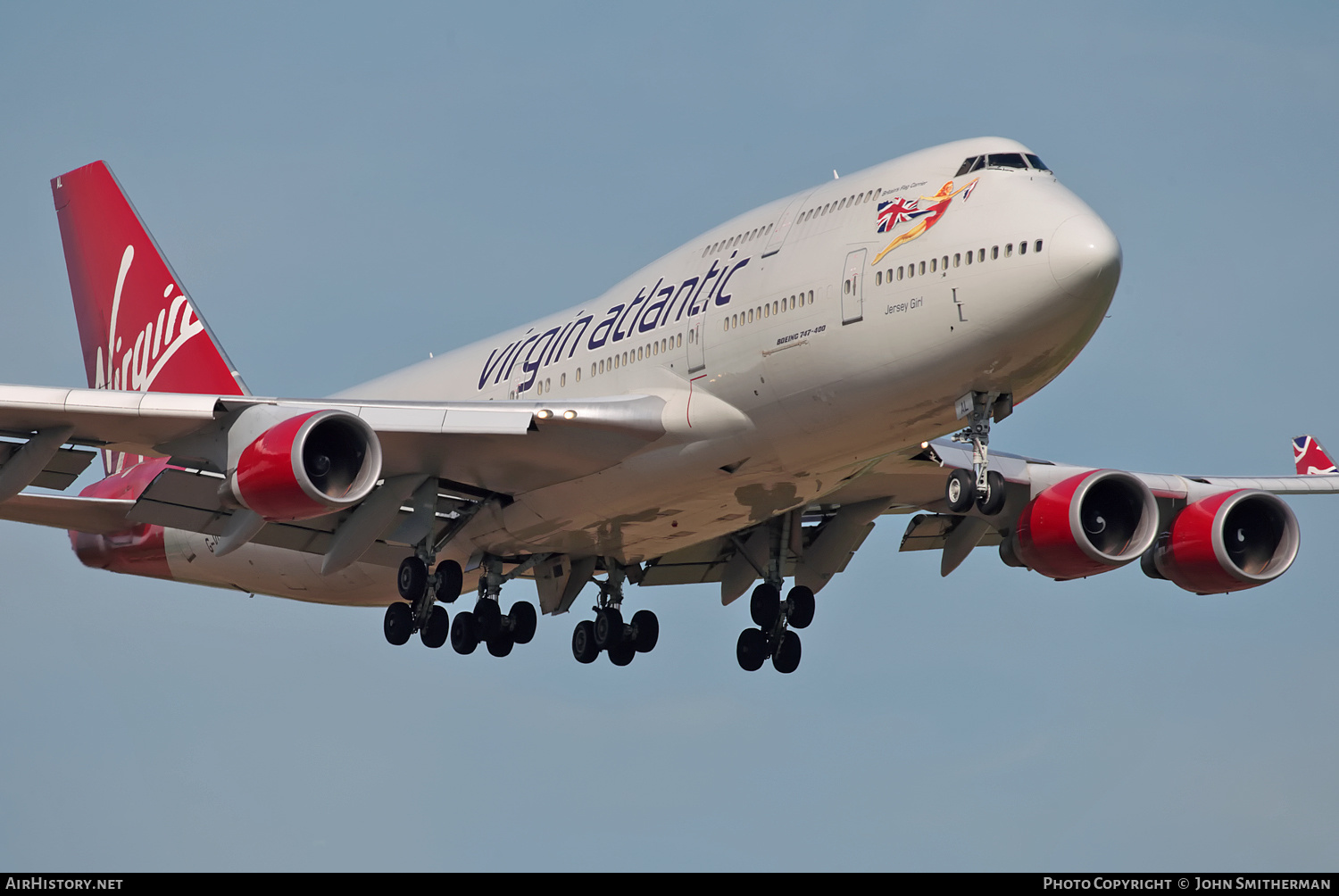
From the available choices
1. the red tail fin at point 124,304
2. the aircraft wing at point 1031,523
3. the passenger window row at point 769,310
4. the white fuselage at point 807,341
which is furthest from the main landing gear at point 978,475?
the red tail fin at point 124,304

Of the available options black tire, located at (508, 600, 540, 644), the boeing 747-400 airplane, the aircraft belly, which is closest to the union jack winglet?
the boeing 747-400 airplane

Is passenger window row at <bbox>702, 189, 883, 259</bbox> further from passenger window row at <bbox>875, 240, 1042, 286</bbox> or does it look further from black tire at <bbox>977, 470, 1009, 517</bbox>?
black tire at <bbox>977, 470, 1009, 517</bbox>

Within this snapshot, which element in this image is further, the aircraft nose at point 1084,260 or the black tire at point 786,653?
the black tire at point 786,653

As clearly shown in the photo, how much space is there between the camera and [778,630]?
32.3 meters

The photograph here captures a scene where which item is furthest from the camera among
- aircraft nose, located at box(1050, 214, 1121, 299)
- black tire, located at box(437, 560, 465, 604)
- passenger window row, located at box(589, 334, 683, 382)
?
black tire, located at box(437, 560, 465, 604)

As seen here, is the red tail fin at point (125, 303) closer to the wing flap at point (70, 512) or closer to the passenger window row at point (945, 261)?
the wing flap at point (70, 512)

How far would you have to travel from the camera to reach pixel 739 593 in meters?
33.2

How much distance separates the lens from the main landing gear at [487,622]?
3180cm

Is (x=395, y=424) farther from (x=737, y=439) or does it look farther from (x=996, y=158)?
(x=996, y=158)

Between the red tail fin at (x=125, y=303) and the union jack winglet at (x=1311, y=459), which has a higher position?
the red tail fin at (x=125, y=303)

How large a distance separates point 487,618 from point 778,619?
537cm

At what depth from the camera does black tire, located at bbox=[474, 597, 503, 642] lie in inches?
1252

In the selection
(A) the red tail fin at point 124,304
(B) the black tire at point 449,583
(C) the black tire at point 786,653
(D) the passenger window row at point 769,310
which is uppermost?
(A) the red tail fin at point 124,304

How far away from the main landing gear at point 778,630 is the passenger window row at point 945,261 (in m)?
9.81
